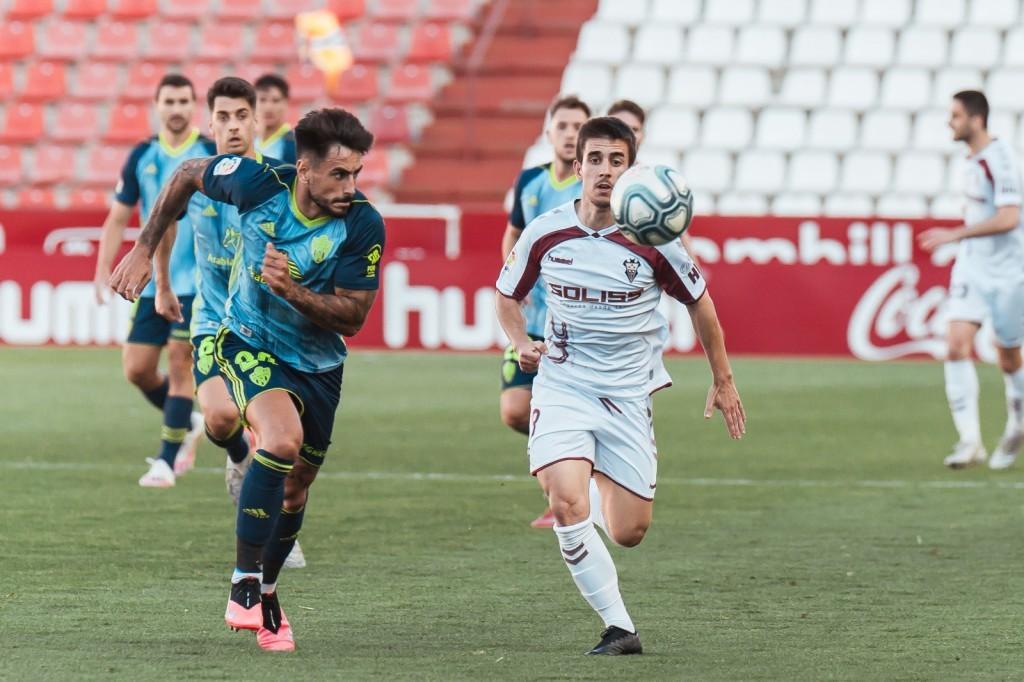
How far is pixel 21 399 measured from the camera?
14.9 m

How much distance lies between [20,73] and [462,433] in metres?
14.8

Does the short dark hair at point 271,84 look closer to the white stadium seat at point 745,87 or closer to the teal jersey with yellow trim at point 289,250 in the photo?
the teal jersey with yellow trim at point 289,250

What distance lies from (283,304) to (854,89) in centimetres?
1780

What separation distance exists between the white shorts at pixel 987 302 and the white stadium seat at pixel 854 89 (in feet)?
38.3

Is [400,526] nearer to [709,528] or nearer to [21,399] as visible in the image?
[709,528]

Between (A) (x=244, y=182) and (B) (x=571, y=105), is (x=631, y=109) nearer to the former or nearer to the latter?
(B) (x=571, y=105)

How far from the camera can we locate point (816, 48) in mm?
23328

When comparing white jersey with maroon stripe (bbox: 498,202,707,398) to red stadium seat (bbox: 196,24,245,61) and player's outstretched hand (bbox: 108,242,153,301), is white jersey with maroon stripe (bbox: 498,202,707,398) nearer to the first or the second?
player's outstretched hand (bbox: 108,242,153,301)

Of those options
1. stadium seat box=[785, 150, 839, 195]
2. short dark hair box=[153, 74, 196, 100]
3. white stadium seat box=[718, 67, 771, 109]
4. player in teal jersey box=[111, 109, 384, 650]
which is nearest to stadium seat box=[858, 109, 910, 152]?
stadium seat box=[785, 150, 839, 195]

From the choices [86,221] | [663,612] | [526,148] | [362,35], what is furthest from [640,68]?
[663,612]

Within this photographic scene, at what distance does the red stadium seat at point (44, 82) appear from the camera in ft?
82.2

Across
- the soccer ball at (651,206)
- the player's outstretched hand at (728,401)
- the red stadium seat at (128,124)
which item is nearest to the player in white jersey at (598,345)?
the player's outstretched hand at (728,401)

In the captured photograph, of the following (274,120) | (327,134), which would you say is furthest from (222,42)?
(327,134)

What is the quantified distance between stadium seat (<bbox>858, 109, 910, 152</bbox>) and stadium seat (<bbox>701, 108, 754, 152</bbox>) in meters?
1.41
